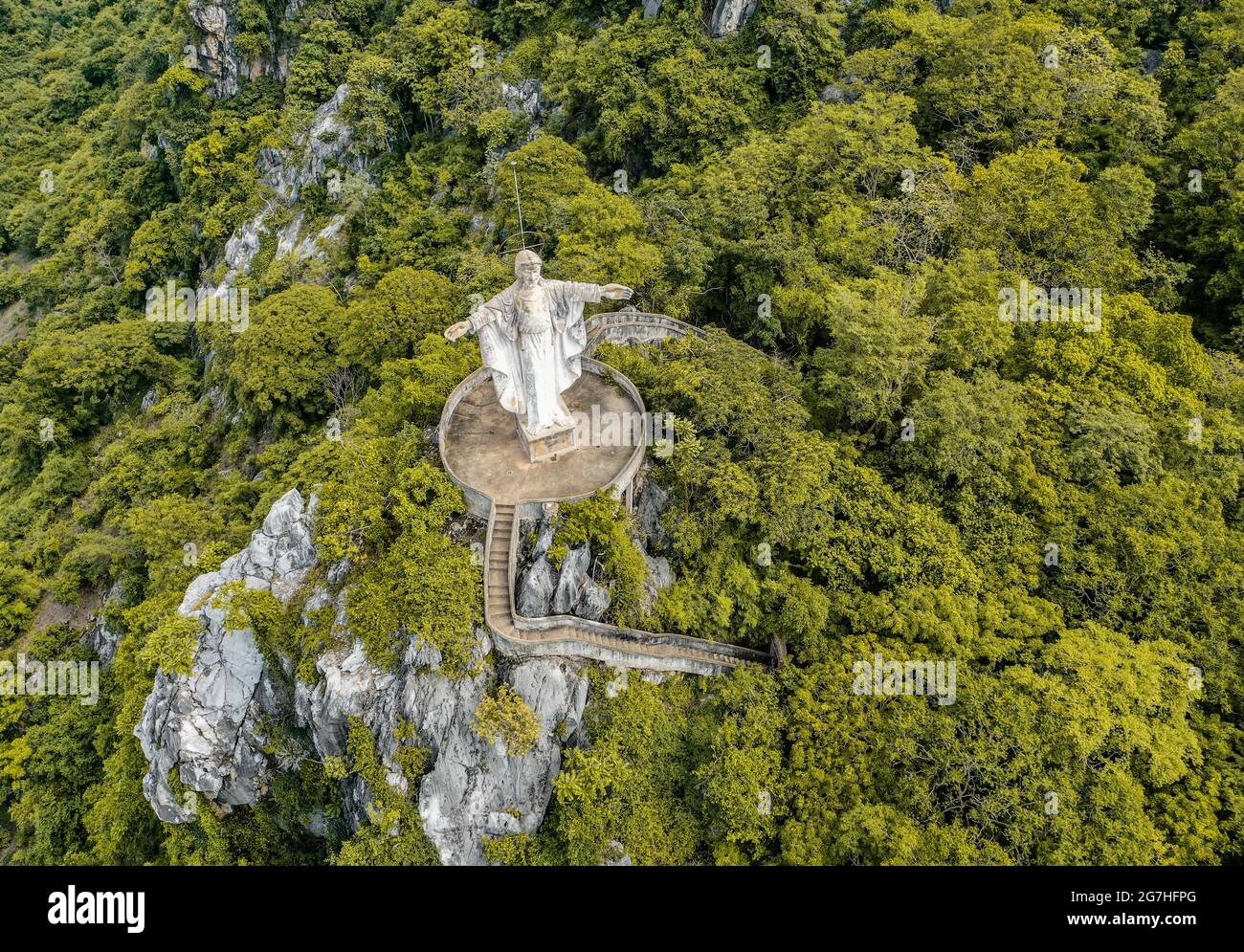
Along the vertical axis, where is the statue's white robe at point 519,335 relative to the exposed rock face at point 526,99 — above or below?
below

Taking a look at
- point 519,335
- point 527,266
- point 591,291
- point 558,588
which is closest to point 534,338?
point 519,335

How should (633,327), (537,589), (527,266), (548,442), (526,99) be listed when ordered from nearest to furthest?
(527,266), (537,589), (548,442), (633,327), (526,99)

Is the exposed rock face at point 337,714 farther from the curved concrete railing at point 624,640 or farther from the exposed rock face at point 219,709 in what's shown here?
the curved concrete railing at point 624,640

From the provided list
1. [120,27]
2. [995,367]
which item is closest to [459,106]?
[995,367]

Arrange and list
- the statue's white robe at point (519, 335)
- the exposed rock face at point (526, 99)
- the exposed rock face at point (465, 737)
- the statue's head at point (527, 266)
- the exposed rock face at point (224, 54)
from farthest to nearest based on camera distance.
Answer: the exposed rock face at point (224, 54) → the exposed rock face at point (526, 99) → the statue's white robe at point (519, 335) → the statue's head at point (527, 266) → the exposed rock face at point (465, 737)

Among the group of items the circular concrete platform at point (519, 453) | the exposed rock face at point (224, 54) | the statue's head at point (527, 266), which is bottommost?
the circular concrete platform at point (519, 453)

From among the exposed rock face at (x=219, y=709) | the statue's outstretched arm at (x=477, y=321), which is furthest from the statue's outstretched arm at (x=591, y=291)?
the exposed rock face at (x=219, y=709)

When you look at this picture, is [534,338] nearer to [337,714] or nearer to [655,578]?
[655,578]

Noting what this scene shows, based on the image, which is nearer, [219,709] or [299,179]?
[219,709]
